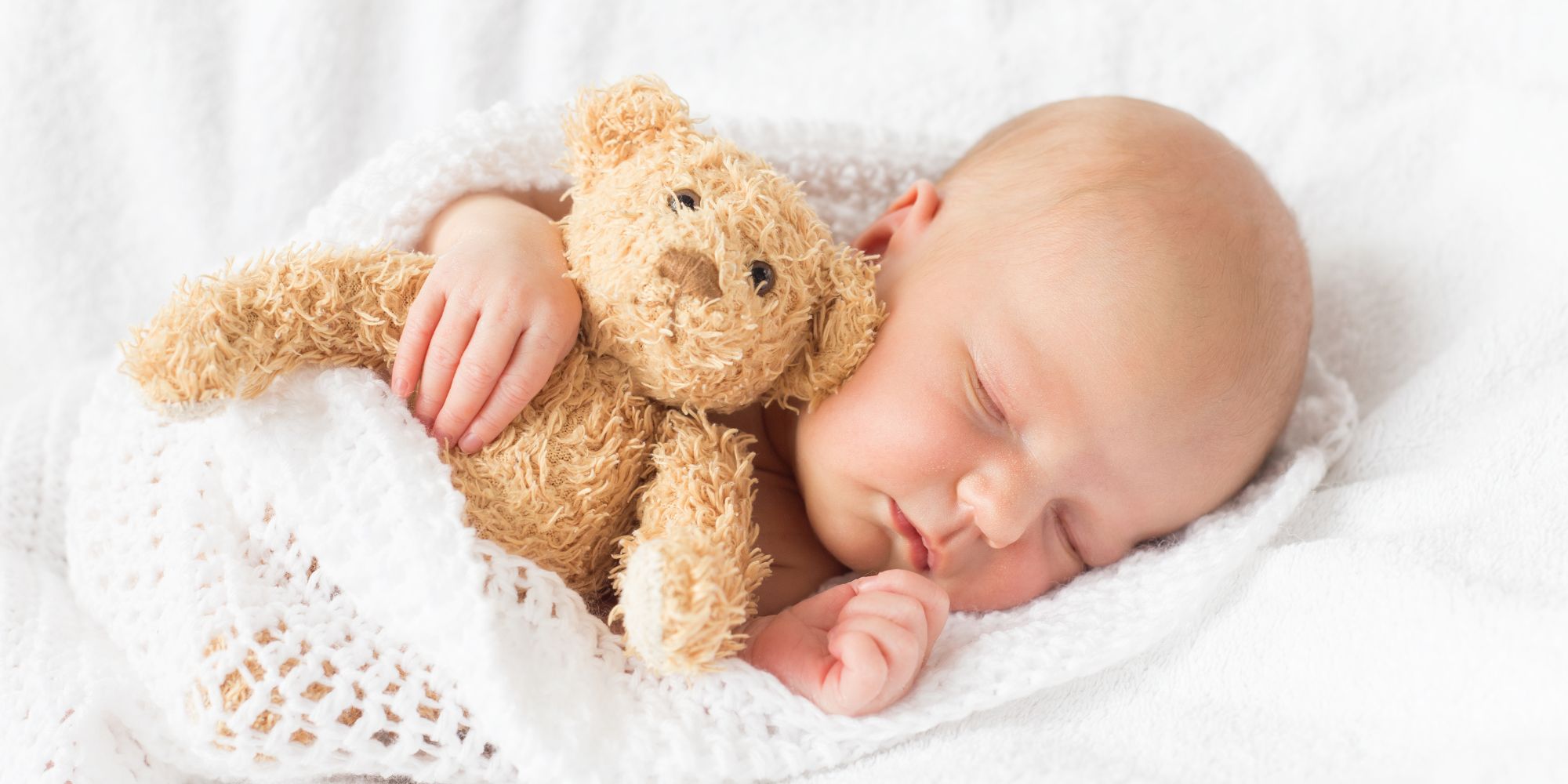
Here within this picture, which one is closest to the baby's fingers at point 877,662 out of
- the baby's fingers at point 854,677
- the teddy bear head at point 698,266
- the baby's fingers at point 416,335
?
the baby's fingers at point 854,677

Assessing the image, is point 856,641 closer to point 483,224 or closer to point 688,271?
point 688,271

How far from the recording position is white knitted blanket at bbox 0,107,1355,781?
0.96 m

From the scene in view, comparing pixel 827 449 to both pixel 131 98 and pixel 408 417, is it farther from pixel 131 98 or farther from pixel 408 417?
pixel 131 98

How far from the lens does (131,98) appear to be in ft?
5.71

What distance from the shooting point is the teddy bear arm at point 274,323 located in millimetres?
922

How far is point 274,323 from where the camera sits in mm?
996

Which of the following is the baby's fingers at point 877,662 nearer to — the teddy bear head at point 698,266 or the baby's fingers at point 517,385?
the teddy bear head at point 698,266

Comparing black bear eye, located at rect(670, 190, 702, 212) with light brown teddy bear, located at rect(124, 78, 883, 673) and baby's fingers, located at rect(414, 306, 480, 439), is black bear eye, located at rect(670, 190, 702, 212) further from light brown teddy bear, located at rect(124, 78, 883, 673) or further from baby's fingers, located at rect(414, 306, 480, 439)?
baby's fingers, located at rect(414, 306, 480, 439)

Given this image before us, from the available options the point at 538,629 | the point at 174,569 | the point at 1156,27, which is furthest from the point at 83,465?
the point at 1156,27

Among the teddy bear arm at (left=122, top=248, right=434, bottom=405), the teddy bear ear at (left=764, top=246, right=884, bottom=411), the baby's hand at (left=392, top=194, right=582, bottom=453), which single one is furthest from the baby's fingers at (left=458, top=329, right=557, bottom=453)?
the teddy bear ear at (left=764, top=246, right=884, bottom=411)

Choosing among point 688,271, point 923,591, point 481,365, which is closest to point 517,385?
point 481,365

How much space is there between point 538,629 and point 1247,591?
0.73 meters

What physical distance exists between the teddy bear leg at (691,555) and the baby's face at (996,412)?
5.2 inches

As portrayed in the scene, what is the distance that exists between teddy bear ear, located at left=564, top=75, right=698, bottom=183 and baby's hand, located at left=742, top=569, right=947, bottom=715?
496 mm
